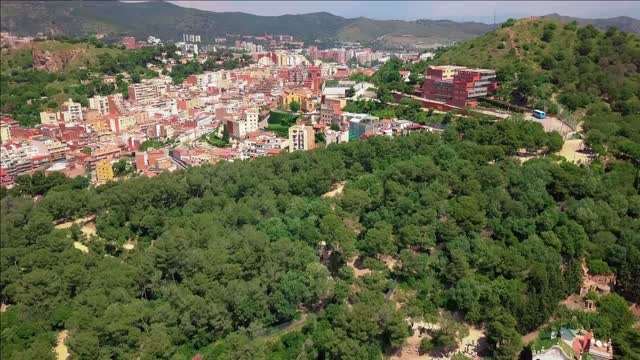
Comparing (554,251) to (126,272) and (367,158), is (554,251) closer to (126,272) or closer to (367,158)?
(367,158)

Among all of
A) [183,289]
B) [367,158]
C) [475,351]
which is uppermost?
[367,158]

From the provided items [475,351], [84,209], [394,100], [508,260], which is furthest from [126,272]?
[394,100]

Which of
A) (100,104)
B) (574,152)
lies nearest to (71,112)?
(100,104)

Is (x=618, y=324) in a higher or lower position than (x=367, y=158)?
lower

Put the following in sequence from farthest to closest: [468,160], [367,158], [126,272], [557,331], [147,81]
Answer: [147,81], [367,158], [468,160], [126,272], [557,331]

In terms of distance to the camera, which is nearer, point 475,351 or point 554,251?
point 475,351

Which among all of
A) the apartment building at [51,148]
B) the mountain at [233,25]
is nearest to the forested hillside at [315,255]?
the apartment building at [51,148]

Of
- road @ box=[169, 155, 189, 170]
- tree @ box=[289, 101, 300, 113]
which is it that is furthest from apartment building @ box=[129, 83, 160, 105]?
road @ box=[169, 155, 189, 170]
